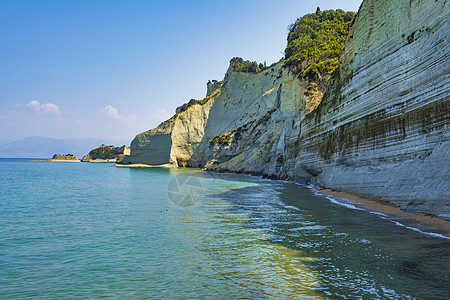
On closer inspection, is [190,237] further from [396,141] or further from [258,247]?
[396,141]

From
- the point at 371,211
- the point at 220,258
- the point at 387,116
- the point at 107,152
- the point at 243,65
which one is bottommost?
the point at 220,258

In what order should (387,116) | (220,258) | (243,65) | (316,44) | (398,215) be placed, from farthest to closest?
(243,65) < (316,44) < (387,116) < (398,215) < (220,258)

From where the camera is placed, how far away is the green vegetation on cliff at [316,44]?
3791 centimetres

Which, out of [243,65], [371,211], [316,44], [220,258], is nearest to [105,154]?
[243,65]

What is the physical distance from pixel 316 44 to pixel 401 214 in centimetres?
4019

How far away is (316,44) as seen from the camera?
4725 centimetres

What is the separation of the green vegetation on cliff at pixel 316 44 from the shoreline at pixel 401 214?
75.4 ft

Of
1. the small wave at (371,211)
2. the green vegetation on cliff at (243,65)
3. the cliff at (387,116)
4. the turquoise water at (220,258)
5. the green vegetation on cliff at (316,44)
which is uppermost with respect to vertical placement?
the green vegetation on cliff at (243,65)

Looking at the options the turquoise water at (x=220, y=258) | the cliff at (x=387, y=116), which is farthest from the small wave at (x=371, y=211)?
the cliff at (x=387, y=116)

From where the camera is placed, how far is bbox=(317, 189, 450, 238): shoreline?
10.0 metres

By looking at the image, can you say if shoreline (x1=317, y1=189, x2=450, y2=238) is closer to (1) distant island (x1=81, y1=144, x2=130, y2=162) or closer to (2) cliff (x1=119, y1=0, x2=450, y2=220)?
(2) cliff (x1=119, y1=0, x2=450, y2=220)

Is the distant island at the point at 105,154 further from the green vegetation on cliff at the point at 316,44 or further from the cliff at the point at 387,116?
the cliff at the point at 387,116

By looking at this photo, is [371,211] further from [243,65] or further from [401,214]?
[243,65]

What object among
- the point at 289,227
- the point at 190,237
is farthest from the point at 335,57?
the point at 190,237
